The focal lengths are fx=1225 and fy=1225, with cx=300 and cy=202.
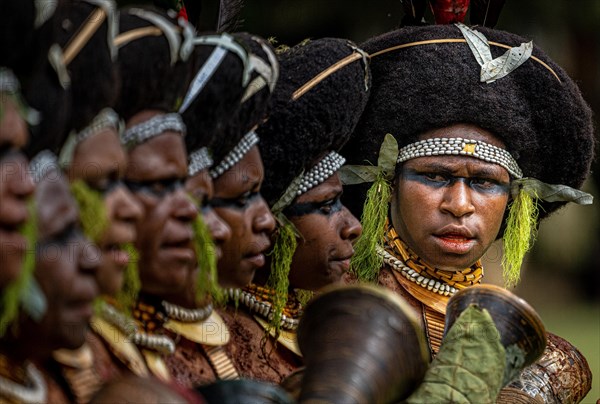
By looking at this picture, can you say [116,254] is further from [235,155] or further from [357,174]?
[357,174]

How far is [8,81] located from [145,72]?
2.43ft

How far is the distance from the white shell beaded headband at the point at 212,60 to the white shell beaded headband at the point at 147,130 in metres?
0.20

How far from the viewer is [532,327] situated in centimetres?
446

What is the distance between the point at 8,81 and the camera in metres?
2.78

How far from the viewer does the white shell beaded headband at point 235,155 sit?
423 centimetres

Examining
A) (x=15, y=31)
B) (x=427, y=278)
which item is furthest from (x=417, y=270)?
(x=15, y=31)

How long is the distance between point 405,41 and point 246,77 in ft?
6.42

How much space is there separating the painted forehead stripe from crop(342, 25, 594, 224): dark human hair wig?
0.20 ft

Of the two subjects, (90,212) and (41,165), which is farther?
(90,212)

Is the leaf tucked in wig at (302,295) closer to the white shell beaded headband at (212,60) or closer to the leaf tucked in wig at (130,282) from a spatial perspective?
the white shell beaded headband at (212,60)

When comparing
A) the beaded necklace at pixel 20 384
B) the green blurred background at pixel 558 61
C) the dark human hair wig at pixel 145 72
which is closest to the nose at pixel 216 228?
the dark human hair wig at pixel 145 72

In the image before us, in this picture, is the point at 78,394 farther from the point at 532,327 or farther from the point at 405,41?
the point at 405,41

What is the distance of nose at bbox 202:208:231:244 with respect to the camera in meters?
3.98

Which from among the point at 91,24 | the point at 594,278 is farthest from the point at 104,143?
the point at 594,278
